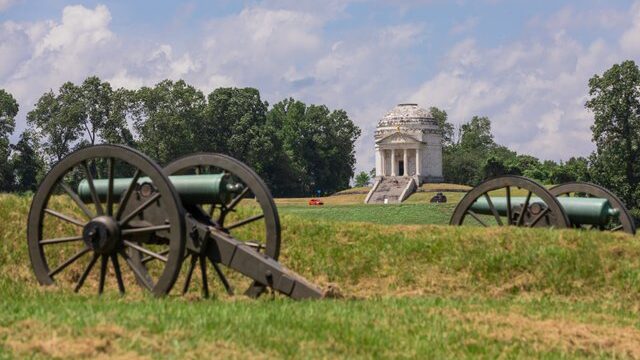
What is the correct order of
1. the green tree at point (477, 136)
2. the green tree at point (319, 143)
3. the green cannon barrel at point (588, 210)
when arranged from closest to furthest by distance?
1. the green cannon barrel at point (588, 210)
2. the green tree at point (319, 143)
3. the green tree at point (477, 136)

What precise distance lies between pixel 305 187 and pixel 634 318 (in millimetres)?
98018

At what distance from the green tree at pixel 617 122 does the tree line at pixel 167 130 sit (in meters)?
32.9

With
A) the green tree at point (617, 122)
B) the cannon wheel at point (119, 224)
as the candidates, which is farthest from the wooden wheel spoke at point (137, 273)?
the green tree at point (617, 122)

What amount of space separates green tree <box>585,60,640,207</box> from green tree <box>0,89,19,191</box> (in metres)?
43.1

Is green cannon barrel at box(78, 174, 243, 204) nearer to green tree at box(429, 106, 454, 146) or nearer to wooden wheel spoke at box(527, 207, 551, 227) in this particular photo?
wooden wheel spoke at box(527, 207, 551, 227)

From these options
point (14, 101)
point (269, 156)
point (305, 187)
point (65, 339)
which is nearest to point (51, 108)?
point (14, 101)

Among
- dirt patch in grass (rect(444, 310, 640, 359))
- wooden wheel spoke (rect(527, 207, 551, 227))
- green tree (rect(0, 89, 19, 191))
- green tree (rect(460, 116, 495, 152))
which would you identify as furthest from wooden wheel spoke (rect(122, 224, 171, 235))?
green tree (rect(460, 116, 495, 152))

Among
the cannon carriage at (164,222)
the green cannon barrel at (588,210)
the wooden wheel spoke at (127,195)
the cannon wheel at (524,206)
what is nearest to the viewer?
the cannon carriage at (164,222)

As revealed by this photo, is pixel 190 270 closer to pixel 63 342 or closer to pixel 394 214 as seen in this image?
pixel 63 342

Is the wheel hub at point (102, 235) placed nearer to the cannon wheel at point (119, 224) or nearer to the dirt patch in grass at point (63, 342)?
the cannon wheel at point (119, 224)

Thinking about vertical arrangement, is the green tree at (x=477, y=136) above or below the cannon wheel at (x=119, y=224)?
above

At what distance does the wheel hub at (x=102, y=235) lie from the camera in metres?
12.9

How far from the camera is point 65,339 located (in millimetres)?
9438

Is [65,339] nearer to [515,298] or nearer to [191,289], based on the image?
[191,289]
